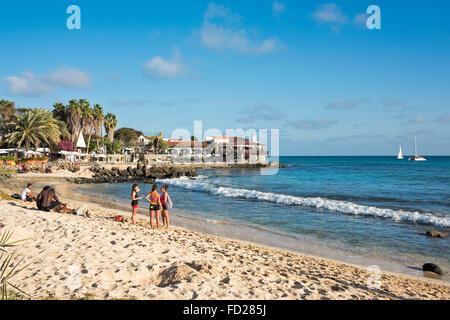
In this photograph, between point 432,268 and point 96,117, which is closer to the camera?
point 432,268

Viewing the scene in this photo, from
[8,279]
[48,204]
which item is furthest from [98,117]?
[8,279]

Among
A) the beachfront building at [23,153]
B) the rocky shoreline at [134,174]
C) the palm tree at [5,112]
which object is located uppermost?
the palm tree at [5,112]

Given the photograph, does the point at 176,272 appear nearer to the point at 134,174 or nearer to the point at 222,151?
the point at 134,174

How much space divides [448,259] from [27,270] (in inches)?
423

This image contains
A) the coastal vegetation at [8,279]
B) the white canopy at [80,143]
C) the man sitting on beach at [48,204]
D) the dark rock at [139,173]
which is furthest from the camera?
the white canopy at [80,143]

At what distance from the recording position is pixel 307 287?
5.72 metres

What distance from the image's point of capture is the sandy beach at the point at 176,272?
16.8 ft

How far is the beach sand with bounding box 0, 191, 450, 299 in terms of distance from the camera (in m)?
5.12

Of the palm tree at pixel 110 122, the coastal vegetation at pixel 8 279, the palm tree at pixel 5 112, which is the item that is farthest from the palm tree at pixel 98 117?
the coastal vegetation at pixel 8 279

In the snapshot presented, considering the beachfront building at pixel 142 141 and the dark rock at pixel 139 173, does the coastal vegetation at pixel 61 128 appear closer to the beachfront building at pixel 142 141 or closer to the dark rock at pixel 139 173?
the beachfront building at pixel 142 141

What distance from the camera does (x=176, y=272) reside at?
19.3 ft

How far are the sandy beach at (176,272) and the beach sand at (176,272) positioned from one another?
15 millimetres

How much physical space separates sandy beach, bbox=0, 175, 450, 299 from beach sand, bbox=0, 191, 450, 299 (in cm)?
2

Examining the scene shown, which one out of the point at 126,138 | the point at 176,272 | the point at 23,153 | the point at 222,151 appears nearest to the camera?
the point at 176,272
